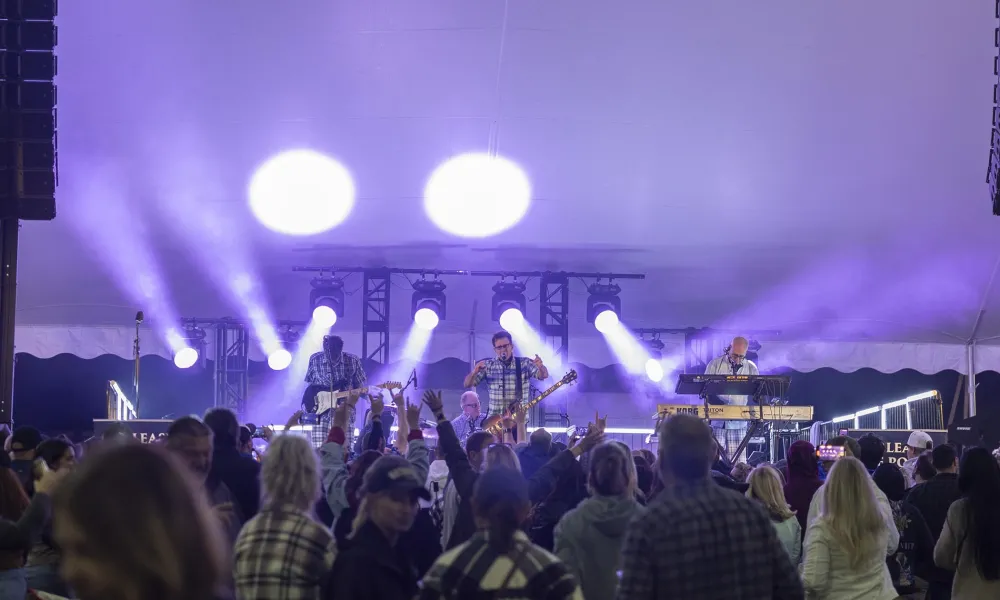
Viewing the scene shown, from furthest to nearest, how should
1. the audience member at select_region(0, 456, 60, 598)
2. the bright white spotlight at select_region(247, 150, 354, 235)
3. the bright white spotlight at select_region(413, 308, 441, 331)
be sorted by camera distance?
the bright white spotlight at select_region(413, 308, 441, 331), the bright white spotlight at select_region(247, 150, 354, 235), the audience member at select_region(0, 456, 60, 598)

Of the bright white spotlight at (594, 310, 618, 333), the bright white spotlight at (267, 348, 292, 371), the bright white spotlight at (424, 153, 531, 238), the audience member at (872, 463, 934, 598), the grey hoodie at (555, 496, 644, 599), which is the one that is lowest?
the audience member at (872, 463, 934, 598)

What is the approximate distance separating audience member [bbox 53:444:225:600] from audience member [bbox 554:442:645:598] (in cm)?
291

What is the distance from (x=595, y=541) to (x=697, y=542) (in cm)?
101

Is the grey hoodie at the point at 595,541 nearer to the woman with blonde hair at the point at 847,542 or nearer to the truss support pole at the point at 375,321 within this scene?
the woman with blonde hair at the point at 847,542

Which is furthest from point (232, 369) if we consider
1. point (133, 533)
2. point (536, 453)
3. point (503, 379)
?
point (133, 533)

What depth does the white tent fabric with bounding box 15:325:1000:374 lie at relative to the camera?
13.9 metres

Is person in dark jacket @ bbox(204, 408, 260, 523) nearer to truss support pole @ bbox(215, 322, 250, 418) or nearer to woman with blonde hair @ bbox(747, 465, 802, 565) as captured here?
woman with blonde hair @ bbox(747, 465, 802, 565)

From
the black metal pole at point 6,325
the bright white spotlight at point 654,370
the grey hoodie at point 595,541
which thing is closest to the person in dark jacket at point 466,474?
the grey hoodie at point 595,541

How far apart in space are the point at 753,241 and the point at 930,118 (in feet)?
8.64

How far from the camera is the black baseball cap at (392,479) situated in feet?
12.2

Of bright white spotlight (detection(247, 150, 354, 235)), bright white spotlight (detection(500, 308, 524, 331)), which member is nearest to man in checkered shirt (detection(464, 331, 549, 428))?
bright white spotlight (detection(500, 308, 524, 331))

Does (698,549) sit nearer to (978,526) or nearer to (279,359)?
(978,526)

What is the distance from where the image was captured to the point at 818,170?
11742mm

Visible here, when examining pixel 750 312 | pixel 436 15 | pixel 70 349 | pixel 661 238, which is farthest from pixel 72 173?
Answer: pixel 750 312
